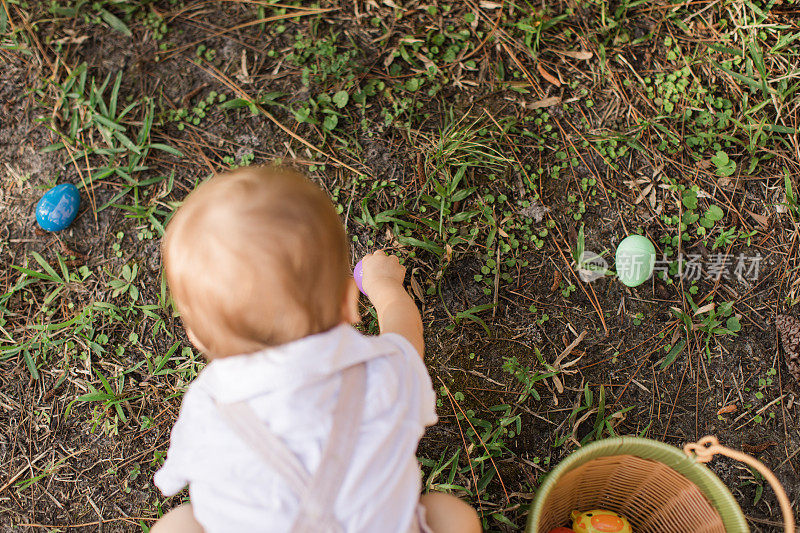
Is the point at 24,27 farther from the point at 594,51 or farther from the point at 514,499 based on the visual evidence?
the point at 514,499

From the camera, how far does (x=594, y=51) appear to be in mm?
2227

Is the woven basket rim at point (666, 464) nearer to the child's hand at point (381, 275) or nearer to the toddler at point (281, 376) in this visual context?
the toddler at point (281, 376)

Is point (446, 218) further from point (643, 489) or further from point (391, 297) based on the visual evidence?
point (643, 489)

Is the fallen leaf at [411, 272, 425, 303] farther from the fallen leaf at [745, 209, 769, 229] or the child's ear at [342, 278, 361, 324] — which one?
the fallen leaf at [745, 209, 769, 229]

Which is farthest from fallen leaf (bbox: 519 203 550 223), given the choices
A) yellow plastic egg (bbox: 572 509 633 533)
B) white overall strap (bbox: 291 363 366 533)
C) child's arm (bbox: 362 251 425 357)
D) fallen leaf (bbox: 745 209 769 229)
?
white overall strap (bbox: 291 363 366 533)

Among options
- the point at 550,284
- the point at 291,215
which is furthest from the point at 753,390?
the point at 291,215

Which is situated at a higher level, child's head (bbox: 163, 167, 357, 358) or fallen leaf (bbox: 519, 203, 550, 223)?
child's head (bbox: 163, 167, 357, 358)

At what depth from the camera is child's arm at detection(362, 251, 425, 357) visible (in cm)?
175

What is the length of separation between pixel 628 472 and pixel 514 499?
35 centimetres

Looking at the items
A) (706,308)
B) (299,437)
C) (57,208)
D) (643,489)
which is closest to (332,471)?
(299,437)

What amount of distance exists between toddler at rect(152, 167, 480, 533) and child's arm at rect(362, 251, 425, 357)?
1.55ft

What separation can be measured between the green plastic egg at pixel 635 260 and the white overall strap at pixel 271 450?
4.15ft

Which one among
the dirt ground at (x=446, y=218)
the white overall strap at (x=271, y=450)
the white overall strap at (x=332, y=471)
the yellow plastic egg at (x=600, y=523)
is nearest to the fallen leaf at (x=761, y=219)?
the dirt ground at (x=446, y=218)

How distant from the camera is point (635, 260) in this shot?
198 centimetres
